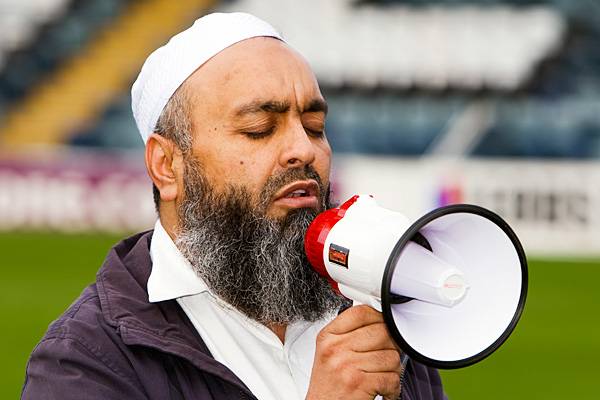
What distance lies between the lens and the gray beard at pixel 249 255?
2.66 m

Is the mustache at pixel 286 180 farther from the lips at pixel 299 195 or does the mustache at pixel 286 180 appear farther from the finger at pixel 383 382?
the finger at pixel 383 382

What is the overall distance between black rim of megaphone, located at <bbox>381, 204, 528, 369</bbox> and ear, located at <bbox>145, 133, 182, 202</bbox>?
2.63 feet

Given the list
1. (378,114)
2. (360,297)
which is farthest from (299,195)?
(378,114)

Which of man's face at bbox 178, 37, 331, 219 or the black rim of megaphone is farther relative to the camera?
man's face at bbox 178, 37, 331, 219

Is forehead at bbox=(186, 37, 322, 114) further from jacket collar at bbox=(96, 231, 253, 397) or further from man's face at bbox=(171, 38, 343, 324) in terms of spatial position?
jacket collar at bbox=(96, 231, 253, 397)

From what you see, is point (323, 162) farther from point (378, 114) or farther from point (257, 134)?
point (378, 114)

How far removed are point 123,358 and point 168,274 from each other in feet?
0.85

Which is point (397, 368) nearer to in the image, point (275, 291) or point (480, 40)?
point (275, 291)

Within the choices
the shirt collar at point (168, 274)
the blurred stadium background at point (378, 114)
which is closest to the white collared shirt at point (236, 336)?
the shirt collar at point (168, 274)

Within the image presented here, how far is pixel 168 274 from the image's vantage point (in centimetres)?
263

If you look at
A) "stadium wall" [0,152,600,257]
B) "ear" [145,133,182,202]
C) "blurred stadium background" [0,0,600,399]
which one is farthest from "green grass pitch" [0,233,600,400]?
"ear" [145,133,182,202]

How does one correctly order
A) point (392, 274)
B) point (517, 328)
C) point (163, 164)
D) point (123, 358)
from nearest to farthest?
point (392, 274), point (123, 358), point (163, 164), point (517, 328)

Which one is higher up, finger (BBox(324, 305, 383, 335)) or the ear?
the ear

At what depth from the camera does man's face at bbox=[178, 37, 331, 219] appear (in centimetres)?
263
